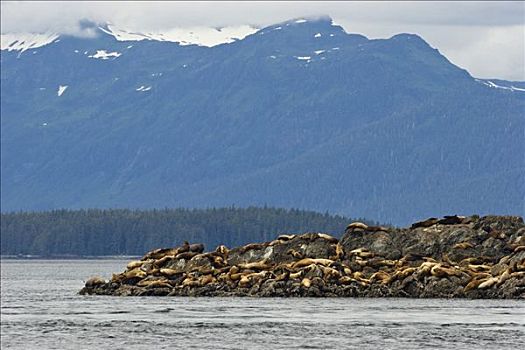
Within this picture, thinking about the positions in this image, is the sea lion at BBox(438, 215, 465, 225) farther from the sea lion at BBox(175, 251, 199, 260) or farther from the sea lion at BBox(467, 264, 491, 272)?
the sea lion at BBox(175, 251, 199, 260)

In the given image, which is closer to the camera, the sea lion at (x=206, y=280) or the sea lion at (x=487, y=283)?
the sea lion at (x=487, y=283)

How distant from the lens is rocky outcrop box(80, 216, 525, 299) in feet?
317

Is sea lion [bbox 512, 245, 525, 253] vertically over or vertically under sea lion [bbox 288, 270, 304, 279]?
over

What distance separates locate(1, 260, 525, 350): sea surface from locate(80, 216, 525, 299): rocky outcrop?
3461 millimetres

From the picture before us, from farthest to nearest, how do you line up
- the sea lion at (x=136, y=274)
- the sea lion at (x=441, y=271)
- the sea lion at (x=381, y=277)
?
the sea lion at (x=136, y=274), the sea lion at (x=381, y=277), the sea lion at (x=441, y=271)

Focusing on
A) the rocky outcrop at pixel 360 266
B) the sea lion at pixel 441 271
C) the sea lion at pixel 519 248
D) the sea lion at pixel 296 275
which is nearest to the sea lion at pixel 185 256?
the rocky outcrop at pixel 360 266

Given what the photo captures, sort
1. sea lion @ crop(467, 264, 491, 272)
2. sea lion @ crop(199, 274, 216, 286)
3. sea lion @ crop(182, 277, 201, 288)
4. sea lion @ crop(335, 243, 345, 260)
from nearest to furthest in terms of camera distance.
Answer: sea lion @ crop(467, 264, 491, 272) < sea lion @ crop(182, 277, 201, 288) < sea lion @ crop(199, 274, 216, 286) < sea lion @ crop(335, 243, 345, 260)

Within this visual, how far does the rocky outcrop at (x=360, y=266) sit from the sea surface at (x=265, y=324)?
11.4 feet

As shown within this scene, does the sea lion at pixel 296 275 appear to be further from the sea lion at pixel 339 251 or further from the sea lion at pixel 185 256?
the sea lion at pixel 185 256

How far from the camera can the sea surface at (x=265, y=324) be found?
216 feet

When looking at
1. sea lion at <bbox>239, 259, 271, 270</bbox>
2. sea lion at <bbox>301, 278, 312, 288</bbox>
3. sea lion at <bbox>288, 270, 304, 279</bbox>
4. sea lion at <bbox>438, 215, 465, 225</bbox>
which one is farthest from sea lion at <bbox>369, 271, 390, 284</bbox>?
sea lion at <bbox>438, 215, 465, 225</bbox>

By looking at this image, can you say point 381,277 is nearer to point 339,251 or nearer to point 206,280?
point 339,251

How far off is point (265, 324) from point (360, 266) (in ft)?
95.2

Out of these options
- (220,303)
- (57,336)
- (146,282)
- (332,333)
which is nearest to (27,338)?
(57,336)
